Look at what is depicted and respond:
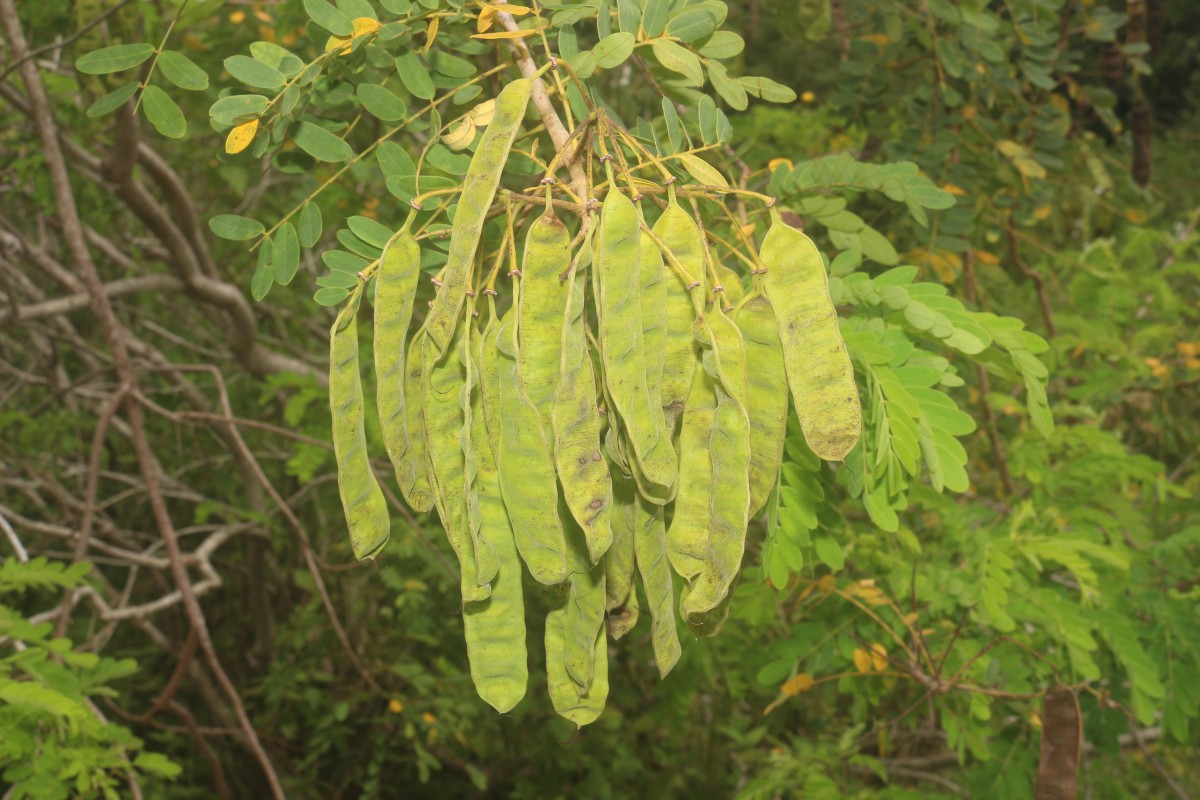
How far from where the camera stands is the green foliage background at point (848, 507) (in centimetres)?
162

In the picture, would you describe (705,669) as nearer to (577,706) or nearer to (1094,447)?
(1094,447)

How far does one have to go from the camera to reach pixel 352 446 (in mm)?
1083

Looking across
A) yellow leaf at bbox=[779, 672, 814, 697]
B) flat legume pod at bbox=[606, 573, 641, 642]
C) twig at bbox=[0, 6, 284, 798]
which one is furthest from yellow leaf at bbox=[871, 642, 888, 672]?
twig at bbox=[0, 6, 284, 798]

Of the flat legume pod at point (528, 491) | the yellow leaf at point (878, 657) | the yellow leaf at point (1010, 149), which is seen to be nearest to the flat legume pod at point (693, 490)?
the flat legume pod at point (528, 491)

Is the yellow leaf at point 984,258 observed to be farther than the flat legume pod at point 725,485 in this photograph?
Yes

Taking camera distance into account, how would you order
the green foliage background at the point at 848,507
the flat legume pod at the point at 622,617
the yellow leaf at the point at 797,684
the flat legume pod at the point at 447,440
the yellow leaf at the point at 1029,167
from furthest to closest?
the yellow leaf at the point at 1029,167 → the yellow leaf at the point at 797,684 → the green foliage background at the point at 848,507 → the flat legume pod at the point at 622,617 → the flat legume pod at the point at 447,440

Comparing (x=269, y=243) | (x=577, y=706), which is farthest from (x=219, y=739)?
(x=577, y=706)

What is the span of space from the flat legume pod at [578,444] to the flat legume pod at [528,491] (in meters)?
0.03

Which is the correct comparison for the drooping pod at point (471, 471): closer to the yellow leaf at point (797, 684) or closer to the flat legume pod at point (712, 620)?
the flat legume pod at point (712, 620)

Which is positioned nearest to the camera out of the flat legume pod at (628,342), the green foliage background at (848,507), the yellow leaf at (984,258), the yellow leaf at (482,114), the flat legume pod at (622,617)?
the flat legume pod at (628,342)

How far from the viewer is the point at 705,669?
2980 millimetres

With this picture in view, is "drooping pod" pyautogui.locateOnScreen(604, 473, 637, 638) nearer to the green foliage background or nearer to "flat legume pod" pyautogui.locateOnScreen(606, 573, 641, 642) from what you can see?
"flat legume pod" pyautogui.locateOnScreen(606, 573, 641, 642)

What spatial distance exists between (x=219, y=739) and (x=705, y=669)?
2.83 meters

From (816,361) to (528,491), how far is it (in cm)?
31
